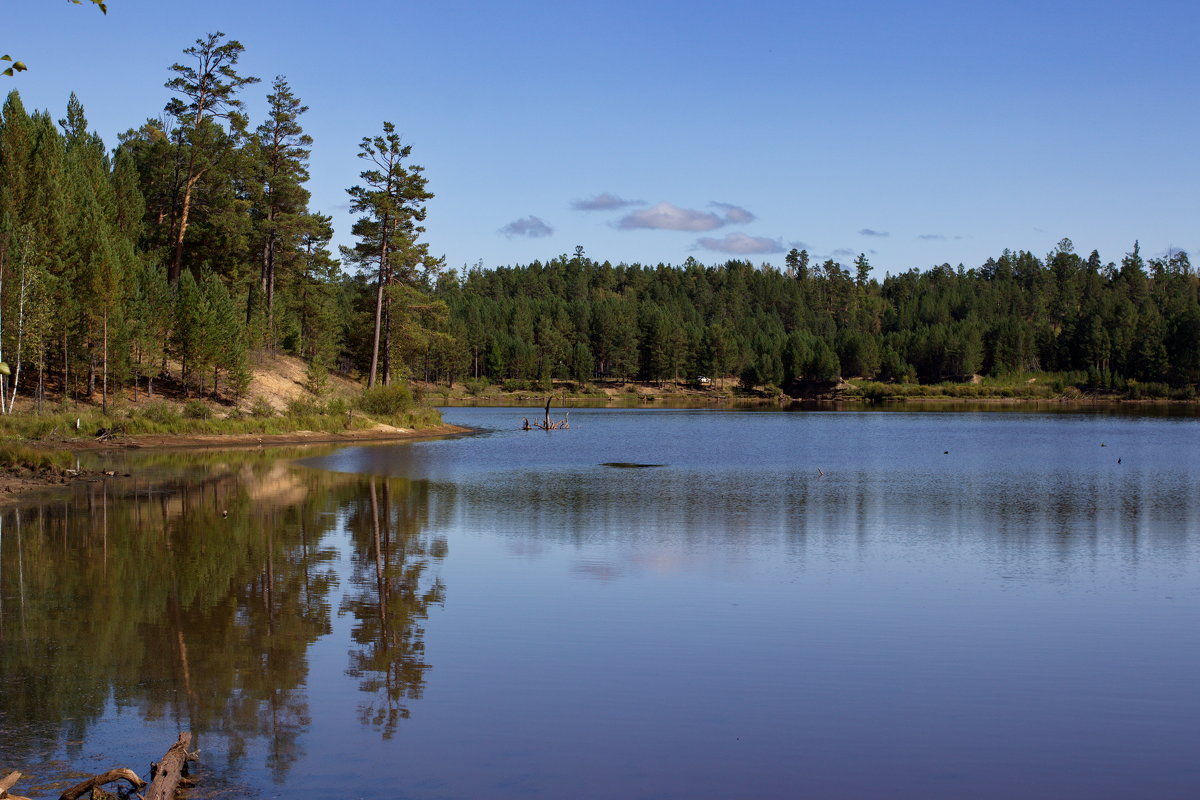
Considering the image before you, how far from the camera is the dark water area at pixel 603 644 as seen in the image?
930cm

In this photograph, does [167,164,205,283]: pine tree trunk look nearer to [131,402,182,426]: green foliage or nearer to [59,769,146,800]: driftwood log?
[131,402,182,426]: green foliage

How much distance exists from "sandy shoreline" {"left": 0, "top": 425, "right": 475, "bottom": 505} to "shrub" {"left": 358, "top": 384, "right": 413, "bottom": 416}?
7.47 feet

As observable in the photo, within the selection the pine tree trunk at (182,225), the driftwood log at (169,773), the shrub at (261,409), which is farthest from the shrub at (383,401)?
the driftwood log at (169,773)

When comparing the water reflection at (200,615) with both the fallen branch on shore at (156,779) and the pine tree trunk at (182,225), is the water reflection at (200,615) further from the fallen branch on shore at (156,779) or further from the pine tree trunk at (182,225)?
the pine tree trunk at (182,225)

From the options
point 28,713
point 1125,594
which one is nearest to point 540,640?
point 28,713

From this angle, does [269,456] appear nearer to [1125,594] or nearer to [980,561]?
[980,561]

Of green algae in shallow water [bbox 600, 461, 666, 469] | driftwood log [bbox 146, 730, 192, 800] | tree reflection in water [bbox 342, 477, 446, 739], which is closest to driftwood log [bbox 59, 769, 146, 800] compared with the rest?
driftwood log [bbox 146, 730, 192, 800]

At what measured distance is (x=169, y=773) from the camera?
26.5 feet

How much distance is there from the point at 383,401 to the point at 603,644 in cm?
4996

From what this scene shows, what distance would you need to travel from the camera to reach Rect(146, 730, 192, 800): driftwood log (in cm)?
783

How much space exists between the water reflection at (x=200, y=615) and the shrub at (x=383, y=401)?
112 feet

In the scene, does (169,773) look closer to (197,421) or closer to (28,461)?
(28,461)

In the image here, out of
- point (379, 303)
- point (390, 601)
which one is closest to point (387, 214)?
point (379, 303)

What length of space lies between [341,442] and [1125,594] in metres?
41.5
